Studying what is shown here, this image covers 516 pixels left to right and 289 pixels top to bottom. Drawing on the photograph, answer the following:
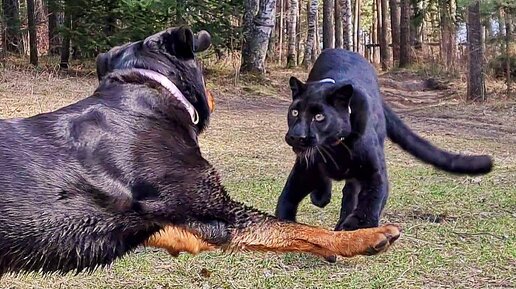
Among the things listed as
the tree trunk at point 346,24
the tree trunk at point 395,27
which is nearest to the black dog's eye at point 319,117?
the tree trunk at point 346,24

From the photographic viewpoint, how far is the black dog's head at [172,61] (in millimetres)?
4211

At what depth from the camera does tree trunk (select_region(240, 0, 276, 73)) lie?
1964 centimetres

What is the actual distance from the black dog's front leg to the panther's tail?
845 mm

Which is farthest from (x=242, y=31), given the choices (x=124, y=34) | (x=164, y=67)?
(x=164, y=67)

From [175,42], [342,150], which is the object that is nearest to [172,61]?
[175,42]

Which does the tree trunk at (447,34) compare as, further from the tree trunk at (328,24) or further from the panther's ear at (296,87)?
the panther's ear at (296,87)

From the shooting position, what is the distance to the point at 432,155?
637 centimetres

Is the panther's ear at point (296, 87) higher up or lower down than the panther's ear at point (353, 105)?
higher up

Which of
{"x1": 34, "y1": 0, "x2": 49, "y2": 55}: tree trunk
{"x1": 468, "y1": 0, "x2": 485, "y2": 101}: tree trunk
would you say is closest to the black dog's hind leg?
{"x1": 468, "y1": 0, "x2": 485, "y2": 101}: tree trunk

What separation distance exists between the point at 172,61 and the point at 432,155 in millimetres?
2927

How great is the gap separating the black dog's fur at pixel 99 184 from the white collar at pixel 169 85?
11 cm

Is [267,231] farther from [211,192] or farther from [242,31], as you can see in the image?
[242,31]

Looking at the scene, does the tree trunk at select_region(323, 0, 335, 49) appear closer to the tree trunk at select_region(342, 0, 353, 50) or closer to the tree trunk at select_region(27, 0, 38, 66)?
the tree trunk at select_region(342, 0, 353, 50)

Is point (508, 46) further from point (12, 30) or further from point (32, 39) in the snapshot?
point (12, 30)
